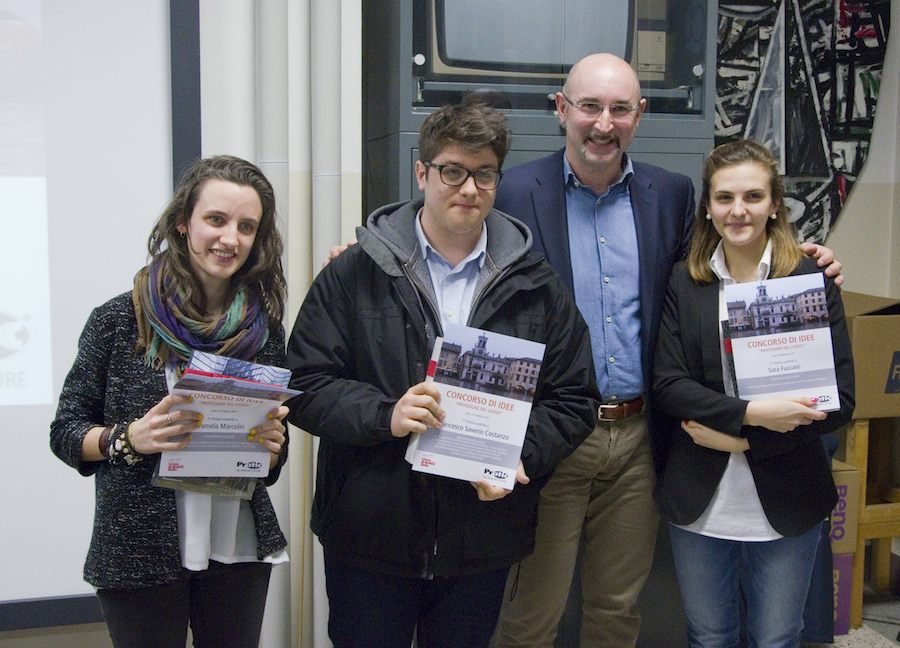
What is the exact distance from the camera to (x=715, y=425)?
1959 mm

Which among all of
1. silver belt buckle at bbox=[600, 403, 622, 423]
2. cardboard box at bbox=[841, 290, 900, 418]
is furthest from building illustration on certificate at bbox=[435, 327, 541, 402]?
cardboard box at bbox=[841, 290, 900, 418]

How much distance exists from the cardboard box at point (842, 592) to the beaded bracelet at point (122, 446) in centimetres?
265

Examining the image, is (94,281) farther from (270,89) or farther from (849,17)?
(849,17)

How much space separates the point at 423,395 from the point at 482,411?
0.41ft

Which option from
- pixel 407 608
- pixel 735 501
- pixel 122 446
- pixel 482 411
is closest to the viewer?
pixel 122 446

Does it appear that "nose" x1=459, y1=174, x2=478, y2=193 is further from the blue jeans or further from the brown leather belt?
the blue jeans

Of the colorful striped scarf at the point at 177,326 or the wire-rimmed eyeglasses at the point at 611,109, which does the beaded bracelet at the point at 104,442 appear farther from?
the wire-rimmed eyeglasses at the point at 611,109

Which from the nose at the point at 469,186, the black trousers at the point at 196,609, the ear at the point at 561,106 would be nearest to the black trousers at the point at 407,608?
the black trousers at the point at 196,609

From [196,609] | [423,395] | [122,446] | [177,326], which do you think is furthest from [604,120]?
[196,609]

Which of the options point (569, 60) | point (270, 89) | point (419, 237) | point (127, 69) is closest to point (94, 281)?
point (127, 69)

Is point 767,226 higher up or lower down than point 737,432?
higher up

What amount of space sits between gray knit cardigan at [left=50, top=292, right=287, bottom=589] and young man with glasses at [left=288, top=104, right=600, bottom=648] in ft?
0.98

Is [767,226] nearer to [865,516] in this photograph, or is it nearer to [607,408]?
[607,408]

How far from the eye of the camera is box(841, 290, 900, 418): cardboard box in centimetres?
302
